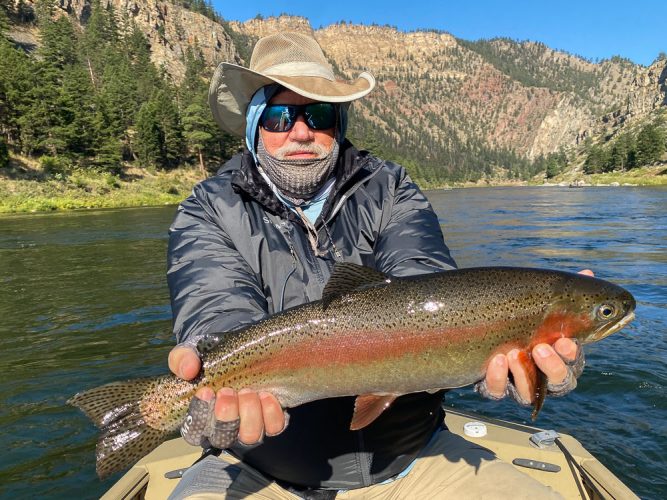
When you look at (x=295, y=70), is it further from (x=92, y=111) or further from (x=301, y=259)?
(x=92, y=111)

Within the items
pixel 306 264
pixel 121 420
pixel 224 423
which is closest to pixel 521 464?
pixel 306 264

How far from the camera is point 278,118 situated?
338 cm

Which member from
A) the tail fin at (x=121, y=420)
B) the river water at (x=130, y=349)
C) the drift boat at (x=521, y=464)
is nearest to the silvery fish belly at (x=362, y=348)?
the tail fin at (x=121, y=420)

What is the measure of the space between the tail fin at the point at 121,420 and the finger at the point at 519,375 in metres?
1.83

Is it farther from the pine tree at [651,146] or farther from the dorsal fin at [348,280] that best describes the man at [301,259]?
the pine tree at [651,146]

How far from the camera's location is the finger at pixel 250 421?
7.88 feet

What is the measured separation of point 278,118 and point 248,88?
0.38 metres

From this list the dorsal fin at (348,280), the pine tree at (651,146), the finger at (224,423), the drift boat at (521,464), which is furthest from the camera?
the pine tree at (651,146)

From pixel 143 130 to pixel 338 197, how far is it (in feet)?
208

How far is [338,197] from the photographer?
3441 mm

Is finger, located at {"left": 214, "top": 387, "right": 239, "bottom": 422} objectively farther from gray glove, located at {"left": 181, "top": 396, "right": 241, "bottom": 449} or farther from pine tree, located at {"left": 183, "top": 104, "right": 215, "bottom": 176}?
pine tree, located at {"left": 183, "top": 104, "right": 215, "bottom": 176}

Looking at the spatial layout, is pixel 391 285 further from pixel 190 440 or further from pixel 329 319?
pixel 190 440

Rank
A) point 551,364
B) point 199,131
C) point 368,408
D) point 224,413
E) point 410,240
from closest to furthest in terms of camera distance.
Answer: point 224,413, point 551,364, point 368,408, point 410,240, point 199,131

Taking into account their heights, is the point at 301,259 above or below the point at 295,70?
below
